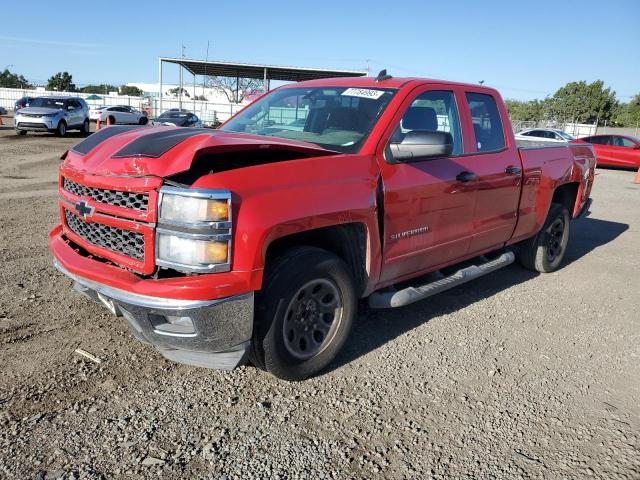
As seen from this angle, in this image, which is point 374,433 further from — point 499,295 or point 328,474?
point 499,295

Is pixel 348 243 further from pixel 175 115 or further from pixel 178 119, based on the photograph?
pixel 175 115

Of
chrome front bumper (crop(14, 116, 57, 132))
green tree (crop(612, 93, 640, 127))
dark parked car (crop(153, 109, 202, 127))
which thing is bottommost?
chrome front bumper (crop(14, 116, 57, 132))

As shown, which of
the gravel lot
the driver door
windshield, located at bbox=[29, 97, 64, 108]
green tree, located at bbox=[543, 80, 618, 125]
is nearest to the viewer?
the gravel lot

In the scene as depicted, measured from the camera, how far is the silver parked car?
22297 millimetres

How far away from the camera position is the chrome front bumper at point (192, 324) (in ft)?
9.19

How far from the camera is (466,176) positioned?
14.1ft

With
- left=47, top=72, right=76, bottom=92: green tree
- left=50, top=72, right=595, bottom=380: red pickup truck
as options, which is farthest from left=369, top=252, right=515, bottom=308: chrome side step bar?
left=47, top=72, right=76, bottom=92: green tree

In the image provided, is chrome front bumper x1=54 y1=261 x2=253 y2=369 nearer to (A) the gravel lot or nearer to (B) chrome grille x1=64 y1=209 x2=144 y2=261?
(B) chrome grille x1=64 y1=209 x2=144 y2=261

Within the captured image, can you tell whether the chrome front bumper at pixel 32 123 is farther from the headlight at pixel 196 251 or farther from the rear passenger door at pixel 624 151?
the rear passenger door at pixel 624 151

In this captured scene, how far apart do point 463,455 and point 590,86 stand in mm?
69435

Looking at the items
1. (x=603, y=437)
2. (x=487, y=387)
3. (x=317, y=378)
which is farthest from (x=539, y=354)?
(x=317, y=378)

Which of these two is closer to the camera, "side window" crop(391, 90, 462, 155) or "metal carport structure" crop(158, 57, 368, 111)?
"side window" crop(391, 90, 462, 155)

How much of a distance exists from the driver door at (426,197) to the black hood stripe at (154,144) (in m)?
1.33

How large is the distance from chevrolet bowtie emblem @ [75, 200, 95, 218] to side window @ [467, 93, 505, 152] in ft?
10.5
